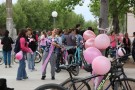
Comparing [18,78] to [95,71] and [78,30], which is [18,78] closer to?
[78,30]

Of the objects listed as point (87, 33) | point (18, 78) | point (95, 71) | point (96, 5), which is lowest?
point (18, 78)

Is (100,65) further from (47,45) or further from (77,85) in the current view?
(47,45)

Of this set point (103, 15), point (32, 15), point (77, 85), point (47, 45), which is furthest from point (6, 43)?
point (32, 15)

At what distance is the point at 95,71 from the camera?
24.2 feet

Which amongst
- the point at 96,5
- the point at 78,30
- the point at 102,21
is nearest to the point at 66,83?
the point at 102,21

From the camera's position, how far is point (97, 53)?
319 inches

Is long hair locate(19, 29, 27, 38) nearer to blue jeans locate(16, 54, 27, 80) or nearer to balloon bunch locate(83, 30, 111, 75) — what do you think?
blue jeans locate(16, 54, 27, 80)

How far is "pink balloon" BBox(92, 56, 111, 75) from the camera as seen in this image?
728 centimetres

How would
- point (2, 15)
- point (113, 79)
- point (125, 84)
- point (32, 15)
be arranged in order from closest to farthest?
point (113, 79)
point (125, 84)
point (2, 15)
point (32, 15)

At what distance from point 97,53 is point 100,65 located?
2.34 feet

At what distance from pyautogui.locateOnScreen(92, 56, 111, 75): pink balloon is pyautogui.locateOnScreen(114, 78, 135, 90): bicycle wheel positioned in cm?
31

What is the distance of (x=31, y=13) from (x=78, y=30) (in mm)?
77248

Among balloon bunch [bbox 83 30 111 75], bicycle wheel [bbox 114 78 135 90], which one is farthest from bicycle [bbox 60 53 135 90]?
balloon bunch [bbox 83 30 111 75]

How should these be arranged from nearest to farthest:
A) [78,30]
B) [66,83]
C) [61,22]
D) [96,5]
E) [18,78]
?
[66,83], [18,78], [78,30], [96,5], [61,22]
